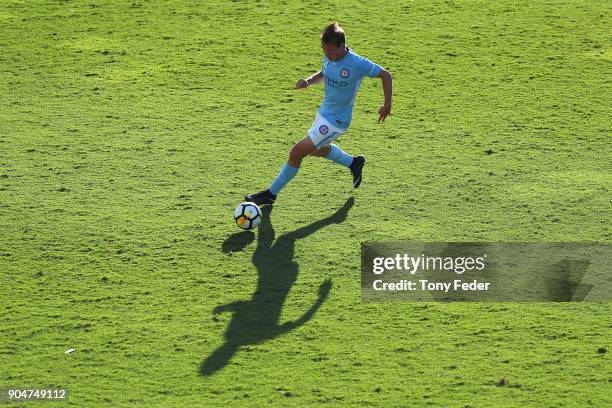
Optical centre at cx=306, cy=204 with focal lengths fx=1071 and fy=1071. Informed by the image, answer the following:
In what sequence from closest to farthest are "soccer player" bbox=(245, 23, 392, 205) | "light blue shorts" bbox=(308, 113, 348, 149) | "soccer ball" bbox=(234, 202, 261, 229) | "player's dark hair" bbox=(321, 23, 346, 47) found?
1. "player's dark hair" bbox=(321, 23, 346, 47)
2. "soccer ball" bbox=(234, 202, 261, 229)
3. "soccer player" bbox=(245, 23, 392, 205)
4. "light blue shorts" bbox=(308, 113, 348, 149)

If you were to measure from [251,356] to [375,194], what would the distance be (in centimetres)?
339

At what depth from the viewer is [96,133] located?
42.6 feet

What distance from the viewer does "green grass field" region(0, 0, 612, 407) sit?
334 inches

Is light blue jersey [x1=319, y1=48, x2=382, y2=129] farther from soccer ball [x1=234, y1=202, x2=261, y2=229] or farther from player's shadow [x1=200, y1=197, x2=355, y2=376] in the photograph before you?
soccer ball [x1=234, y1=202, x2=261, y2=229]

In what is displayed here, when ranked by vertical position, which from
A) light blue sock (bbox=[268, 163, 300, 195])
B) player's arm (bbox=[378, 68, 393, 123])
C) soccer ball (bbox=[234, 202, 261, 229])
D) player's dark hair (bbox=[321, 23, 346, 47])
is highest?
player's dark hair (bbox=[321, 23, 346, 47])

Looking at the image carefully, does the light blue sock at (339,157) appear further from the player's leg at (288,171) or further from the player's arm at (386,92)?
the player's arm at (386,92)

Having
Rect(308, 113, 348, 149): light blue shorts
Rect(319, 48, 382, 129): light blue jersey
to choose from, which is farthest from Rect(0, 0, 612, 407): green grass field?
Rect(319, 48, 382, 129): light blue jersey

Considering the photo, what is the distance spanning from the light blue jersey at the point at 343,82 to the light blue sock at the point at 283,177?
0.64 metres

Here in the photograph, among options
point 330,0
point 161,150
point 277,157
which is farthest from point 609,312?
point 330,0

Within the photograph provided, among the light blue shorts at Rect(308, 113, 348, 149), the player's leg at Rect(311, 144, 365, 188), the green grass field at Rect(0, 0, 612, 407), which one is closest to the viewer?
the green grass field at Rect(0, 0, 612, 407)

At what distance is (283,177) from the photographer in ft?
36.4

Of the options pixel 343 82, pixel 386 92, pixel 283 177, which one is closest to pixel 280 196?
pixel 283 177

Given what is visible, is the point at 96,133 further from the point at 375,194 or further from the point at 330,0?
the point at 330,0

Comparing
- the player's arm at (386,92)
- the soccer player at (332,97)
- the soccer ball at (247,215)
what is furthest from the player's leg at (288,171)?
the player's arm at (386,92)
